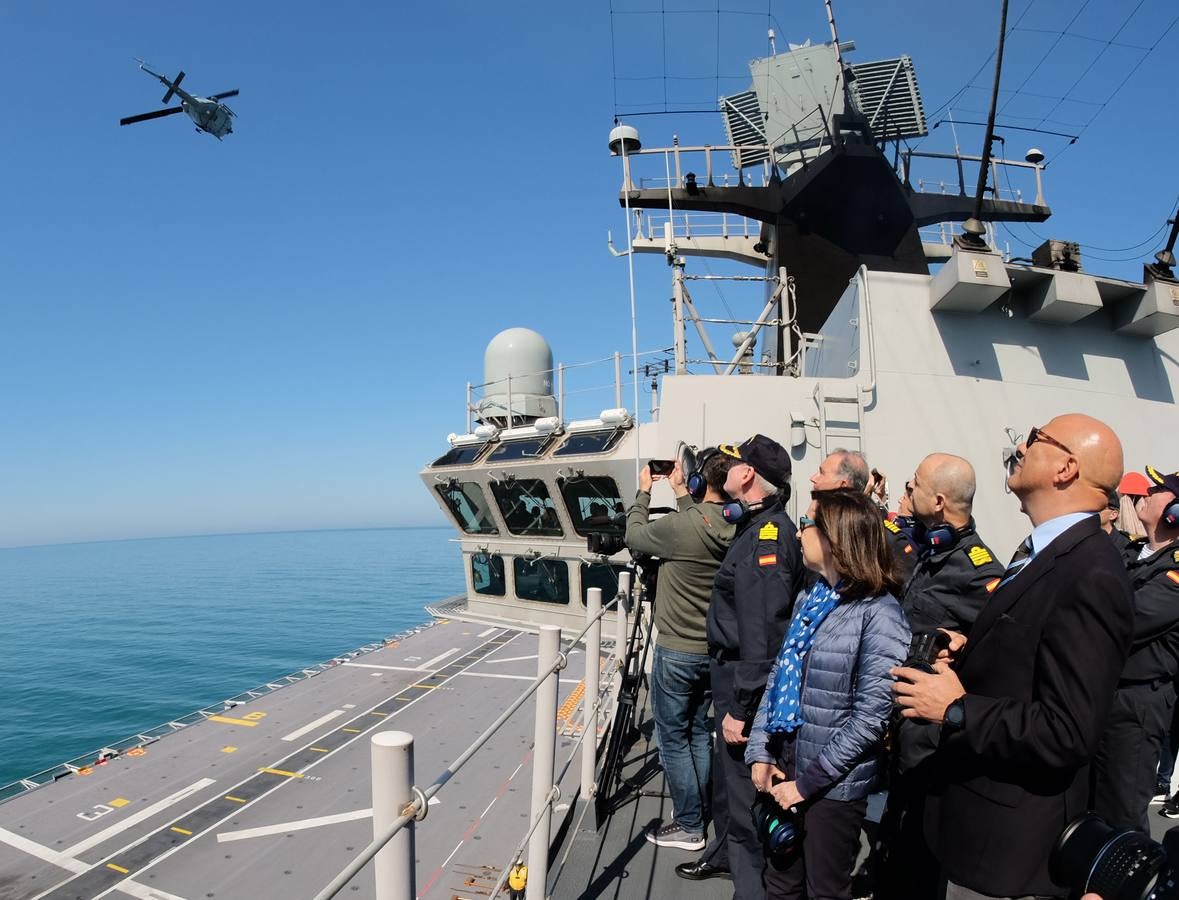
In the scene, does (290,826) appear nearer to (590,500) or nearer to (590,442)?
(590,500)

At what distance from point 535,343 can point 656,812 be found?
13.5m

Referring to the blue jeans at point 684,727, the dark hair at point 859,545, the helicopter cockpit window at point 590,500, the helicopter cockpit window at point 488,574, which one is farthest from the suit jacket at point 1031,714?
the helicopter cockpit window at point 488,574

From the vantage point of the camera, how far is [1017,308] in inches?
247

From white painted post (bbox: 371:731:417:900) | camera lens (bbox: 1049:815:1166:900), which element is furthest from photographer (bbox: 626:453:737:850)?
white painted post (bbox: 371:731:417:900)

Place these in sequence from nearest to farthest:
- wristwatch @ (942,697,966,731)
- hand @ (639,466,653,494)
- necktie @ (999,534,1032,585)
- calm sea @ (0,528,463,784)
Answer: wristwatch @ (942,697,966,731)
necktie @ (999,534,1032,585)
hand @ (639,466,653,494)
calm sea @ (0,528,463,784)

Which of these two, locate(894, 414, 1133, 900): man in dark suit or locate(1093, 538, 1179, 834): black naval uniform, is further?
locate(1093, 538, 1179, 834): black naval uniform

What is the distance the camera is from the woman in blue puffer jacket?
187cm

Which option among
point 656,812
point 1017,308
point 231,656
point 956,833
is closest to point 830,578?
point 956,833

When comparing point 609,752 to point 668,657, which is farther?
point 609,752

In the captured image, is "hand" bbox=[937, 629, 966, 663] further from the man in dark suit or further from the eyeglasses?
the eyeglasses

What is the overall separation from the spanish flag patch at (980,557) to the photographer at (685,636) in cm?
95

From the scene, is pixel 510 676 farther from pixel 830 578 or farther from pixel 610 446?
pixel 830 578

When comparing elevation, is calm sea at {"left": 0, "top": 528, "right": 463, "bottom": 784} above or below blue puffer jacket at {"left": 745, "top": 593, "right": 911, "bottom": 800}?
below

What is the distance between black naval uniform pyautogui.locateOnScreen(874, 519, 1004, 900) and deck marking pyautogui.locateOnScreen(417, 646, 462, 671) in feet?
40.6
